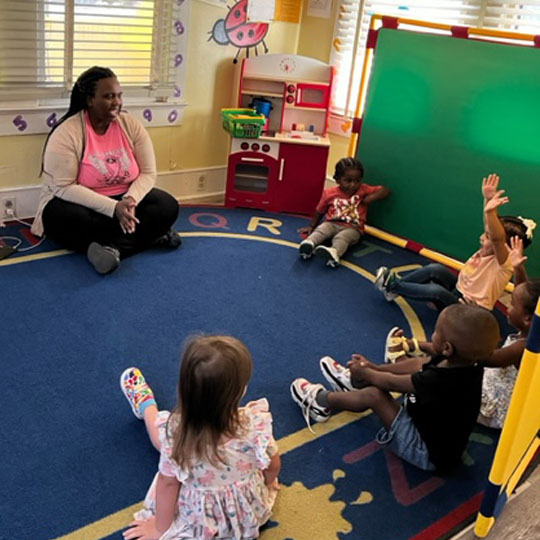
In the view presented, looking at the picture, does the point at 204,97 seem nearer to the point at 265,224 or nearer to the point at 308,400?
the point at 265,224

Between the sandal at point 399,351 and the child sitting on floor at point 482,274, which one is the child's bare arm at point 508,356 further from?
the child sitting on floor at point 482,274

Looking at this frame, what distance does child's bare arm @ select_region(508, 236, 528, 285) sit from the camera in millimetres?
2398

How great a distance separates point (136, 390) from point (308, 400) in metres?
0.55

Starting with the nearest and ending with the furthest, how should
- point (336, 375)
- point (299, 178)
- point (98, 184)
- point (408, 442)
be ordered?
point (408, 442)
point (336, 375)
point (98, 184)
point (299, 178)

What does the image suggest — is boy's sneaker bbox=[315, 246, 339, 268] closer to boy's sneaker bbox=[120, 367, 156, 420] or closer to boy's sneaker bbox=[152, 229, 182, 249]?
boy's sneaker bbox=[152, 229, 182, 249]

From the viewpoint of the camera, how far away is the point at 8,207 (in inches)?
128

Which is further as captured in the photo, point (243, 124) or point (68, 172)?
point (243, 124)

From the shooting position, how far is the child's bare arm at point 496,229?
246cm

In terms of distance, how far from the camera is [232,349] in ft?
4.42

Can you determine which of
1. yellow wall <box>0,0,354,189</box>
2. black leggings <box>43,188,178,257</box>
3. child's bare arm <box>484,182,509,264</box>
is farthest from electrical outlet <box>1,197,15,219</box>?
child's bare arm <box>484,182,509,264</box>

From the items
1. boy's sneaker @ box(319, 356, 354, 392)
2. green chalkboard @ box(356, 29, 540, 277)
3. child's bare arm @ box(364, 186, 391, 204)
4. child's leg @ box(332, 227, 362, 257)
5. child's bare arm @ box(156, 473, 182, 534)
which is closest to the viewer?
child's bare arm @ box(156, 473, 182, 534)

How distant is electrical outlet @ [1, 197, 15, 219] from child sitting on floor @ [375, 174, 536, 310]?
187 centimetres

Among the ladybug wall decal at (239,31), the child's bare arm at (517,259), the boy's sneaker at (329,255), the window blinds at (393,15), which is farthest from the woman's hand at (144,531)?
the window blinds at (393,15)

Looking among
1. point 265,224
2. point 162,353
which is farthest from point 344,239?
point 162,353
